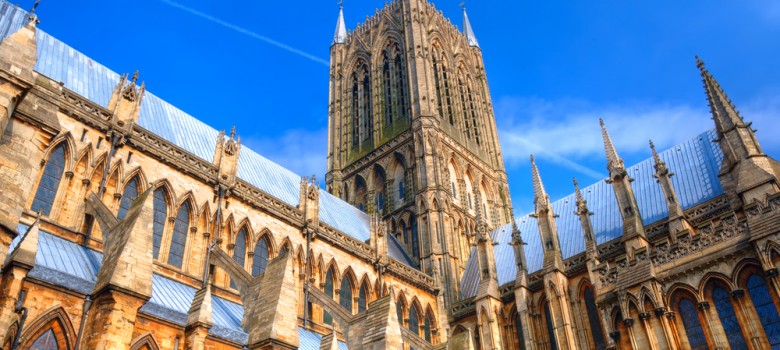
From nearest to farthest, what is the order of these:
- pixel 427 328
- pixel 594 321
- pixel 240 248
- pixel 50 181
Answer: pixel 50 181 < pixel 240 248 < pixel 594 321 < pixel 427 328

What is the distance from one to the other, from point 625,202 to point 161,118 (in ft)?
A: 59.9

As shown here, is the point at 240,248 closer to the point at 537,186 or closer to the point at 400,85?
the point at 537,186

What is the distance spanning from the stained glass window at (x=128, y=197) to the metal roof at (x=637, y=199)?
1763 centimetres

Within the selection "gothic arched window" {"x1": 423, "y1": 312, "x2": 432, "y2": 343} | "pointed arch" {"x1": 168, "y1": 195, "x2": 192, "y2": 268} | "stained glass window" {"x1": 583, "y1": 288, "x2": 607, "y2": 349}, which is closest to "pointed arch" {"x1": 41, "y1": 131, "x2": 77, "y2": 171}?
"pointed arch" {"x1": 168, "y1": 195, "x2": 192, "y2": 268}

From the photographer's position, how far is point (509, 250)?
105 ft

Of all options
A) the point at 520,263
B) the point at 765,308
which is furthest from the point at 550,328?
the point at 765,308

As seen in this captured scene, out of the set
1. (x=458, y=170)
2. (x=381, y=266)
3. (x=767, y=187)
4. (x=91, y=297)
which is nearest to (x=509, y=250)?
(x=458, y=170)

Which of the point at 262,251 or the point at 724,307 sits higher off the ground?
the point at 262,251

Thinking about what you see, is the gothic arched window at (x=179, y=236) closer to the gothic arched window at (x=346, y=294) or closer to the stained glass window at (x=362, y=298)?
the gothic arched window at (x=346, y=294)

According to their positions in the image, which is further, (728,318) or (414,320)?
(414,320)

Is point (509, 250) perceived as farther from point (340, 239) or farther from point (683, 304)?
point (683, 304)

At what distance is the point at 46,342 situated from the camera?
12.0m

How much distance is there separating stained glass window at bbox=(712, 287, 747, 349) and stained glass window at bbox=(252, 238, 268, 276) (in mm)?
14600

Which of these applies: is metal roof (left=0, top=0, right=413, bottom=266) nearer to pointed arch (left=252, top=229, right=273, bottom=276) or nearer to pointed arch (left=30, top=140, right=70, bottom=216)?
pointed arch (left=252, top=229, right=273, bottom=276)
